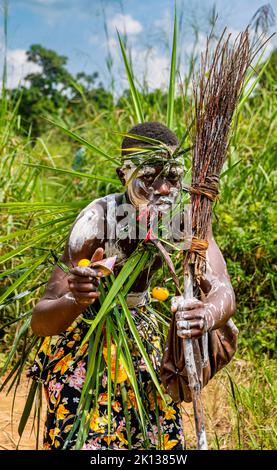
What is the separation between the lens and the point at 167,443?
2486mm

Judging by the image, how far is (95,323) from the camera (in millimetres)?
2158

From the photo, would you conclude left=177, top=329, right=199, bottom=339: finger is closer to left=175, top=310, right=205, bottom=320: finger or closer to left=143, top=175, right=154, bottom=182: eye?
left=175, top=310, right=205, bottom=320: finger

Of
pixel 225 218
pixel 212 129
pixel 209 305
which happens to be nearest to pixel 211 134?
pixel 212 129

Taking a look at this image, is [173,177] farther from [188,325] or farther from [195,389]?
[195,389]

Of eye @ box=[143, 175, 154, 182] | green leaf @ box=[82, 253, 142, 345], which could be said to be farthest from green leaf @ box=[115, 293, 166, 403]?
eye @ box=[143, 175, 154, 182]

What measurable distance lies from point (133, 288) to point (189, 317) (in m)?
0.54

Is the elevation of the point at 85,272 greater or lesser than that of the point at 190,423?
greater

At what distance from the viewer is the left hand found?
2.03 meters

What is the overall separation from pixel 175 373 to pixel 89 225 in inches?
21.3

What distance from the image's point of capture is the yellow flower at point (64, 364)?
245 cm

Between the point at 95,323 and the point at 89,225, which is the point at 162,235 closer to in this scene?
the point at 89,225

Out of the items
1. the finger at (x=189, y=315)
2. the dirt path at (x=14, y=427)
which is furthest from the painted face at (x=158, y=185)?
the dirt path at (x=14, y=427)

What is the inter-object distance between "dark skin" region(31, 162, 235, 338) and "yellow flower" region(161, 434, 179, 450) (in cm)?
50
